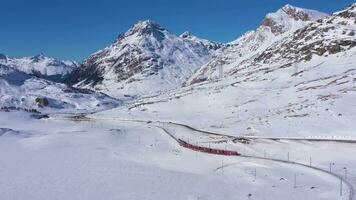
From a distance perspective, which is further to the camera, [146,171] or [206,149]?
[206,149]

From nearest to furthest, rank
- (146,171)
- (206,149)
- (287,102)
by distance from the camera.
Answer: (146,171) → (206,149) → (287,102)

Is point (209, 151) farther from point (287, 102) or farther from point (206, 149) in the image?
point (287, 102)

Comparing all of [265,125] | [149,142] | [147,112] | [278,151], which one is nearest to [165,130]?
[149,142]

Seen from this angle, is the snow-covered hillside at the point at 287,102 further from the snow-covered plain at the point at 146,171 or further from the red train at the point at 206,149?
the snow-covered plain at the point at 146,171

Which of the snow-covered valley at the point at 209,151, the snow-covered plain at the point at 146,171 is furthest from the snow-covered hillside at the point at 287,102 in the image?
the snow-covered plain at the point at 146,171

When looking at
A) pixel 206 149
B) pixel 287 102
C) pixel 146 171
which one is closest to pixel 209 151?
pixel 206 149

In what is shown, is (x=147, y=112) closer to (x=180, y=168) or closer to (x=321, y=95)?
(x=321, y=95)

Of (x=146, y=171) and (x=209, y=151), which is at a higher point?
(x=209, y=151)

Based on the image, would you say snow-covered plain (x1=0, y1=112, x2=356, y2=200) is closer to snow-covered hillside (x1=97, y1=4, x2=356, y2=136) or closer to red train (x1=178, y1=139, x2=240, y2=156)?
red train (x1=178, y1=139, x2=240, y2=156)
